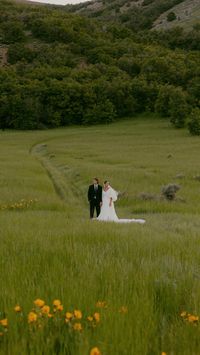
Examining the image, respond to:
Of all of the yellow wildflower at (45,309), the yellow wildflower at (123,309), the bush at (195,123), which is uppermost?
the yellow wildflower at (45,309)

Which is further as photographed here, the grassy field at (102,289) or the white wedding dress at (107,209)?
the white wedding dress at (107,209)

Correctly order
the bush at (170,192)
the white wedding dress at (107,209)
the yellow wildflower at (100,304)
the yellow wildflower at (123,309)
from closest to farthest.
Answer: the yellow wildflower at (123,309) < the yellow wildflower at (100,304) < the white wedding dress at (107,209) < the bush at (170,192)

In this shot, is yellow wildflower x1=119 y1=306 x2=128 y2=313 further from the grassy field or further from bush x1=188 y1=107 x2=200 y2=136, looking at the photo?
bush x1=188 y1=107 x2=200 y2=136

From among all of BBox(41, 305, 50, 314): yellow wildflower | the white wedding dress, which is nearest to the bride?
the white wedding dress

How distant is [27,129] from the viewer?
107 m

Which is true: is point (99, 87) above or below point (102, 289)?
above

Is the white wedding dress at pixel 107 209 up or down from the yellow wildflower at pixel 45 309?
down

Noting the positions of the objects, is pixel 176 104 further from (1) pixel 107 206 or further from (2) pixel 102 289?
(2) pixel 102 289

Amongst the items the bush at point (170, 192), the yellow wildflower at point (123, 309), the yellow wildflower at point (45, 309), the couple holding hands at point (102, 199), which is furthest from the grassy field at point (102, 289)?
the bush at point (170, 192)

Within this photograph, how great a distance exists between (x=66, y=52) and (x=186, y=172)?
13475cm

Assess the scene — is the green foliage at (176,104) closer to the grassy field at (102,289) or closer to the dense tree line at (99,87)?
the dense tree line at (99,87)

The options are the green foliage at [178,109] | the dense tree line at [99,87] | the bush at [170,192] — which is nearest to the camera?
the bush at [170,192]

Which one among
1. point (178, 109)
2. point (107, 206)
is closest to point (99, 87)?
point (178, 109)

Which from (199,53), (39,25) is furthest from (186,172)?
(39,25)
